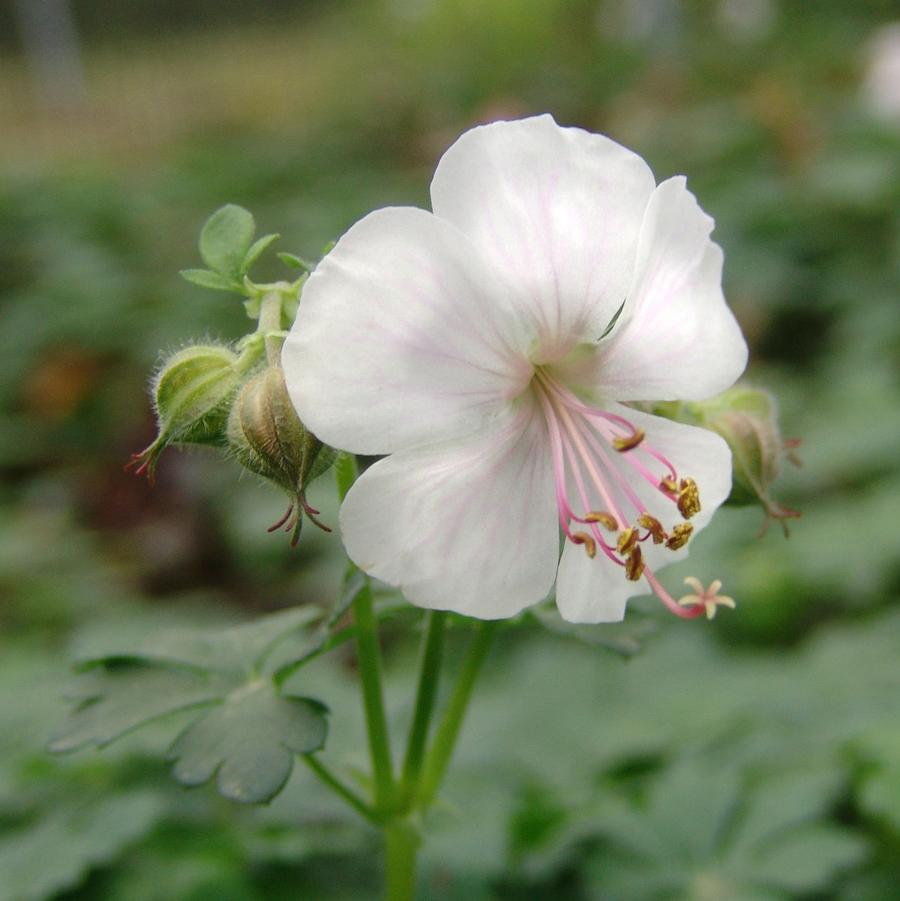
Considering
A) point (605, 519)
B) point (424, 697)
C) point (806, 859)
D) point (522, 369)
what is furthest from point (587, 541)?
point (806, 859)

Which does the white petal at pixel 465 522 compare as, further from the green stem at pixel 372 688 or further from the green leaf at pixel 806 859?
the green leaf at pixel 806 859

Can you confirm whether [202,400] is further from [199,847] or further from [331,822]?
[331,822]

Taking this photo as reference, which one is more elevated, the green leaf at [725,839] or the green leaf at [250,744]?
the green leaf at [250,744]

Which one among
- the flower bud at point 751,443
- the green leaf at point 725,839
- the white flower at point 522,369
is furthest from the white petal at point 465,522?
the green leaf at point 725,839

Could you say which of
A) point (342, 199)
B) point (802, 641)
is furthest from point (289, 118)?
point (802, 641)

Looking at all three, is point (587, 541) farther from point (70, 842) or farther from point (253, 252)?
point (70, 842)

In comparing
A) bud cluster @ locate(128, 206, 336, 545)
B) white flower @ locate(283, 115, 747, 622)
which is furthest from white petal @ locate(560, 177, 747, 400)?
bud cluster @ locate(128, 206, 336, 545)

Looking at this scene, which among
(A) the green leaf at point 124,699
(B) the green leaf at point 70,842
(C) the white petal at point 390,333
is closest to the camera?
(C) the white petal at point 390,333
